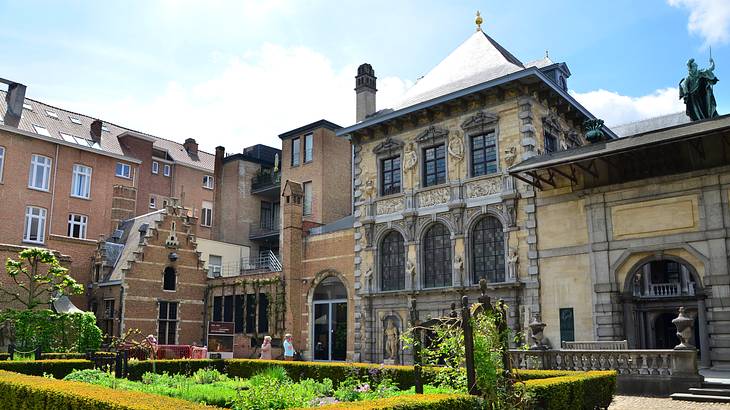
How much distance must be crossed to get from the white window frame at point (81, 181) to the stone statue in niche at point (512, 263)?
29729 mm

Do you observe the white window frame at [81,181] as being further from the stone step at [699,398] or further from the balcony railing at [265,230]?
the stone step at [699,398]

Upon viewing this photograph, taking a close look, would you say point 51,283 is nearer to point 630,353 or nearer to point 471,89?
point 471,89

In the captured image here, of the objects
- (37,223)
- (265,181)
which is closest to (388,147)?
(265,181)

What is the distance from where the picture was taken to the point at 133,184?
43.6 meters

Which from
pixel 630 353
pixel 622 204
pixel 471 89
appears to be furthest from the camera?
pixel 471 89

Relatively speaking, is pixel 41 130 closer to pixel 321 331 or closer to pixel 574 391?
pixel 321 331

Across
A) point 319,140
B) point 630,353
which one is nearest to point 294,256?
point 319,140

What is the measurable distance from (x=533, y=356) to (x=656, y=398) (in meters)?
3.14

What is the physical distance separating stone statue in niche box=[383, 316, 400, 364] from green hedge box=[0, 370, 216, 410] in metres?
16.4

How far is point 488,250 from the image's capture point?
23.9m

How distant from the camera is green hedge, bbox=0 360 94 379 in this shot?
16.7 m

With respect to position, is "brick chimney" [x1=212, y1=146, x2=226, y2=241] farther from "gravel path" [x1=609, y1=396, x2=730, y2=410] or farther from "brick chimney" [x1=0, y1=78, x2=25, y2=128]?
"gravel path" [x1=609, y1=396, x2=730, y2=410]

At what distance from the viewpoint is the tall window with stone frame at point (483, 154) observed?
24.3 m

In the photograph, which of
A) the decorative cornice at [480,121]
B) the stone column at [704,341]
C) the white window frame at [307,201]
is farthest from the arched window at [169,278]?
the stone column at [704,341]
